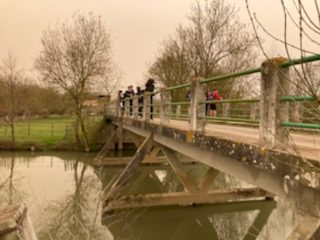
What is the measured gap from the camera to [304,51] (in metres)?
2.24

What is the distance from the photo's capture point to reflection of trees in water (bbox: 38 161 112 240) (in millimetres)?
8982

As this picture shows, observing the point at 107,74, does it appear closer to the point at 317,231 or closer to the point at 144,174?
the point at 144,174

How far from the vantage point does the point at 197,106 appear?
6957 mm

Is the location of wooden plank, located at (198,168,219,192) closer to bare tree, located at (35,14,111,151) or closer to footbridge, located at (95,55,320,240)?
footbridge, located at (95,55,320,240)

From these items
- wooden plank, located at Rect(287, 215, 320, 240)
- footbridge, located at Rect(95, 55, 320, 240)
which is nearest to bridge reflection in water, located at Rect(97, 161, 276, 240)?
footbridge, located at Rect(95, 55, 320, 240)

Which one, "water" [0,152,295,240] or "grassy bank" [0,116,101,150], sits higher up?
"grassy bank" [0,116,101,150]

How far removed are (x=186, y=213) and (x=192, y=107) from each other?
4.95 m

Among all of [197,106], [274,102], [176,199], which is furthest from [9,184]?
[274,102]

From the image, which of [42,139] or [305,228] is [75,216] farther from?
[42,139]

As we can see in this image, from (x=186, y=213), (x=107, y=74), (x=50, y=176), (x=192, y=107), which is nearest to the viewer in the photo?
(x=192, y=107)

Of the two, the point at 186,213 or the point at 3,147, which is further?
the point at 3,147

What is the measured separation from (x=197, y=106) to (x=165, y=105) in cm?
281

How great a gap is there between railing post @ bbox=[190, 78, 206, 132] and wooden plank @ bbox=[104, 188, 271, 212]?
13.9 feet

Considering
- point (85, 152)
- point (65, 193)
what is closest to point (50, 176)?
point (65, 193)
